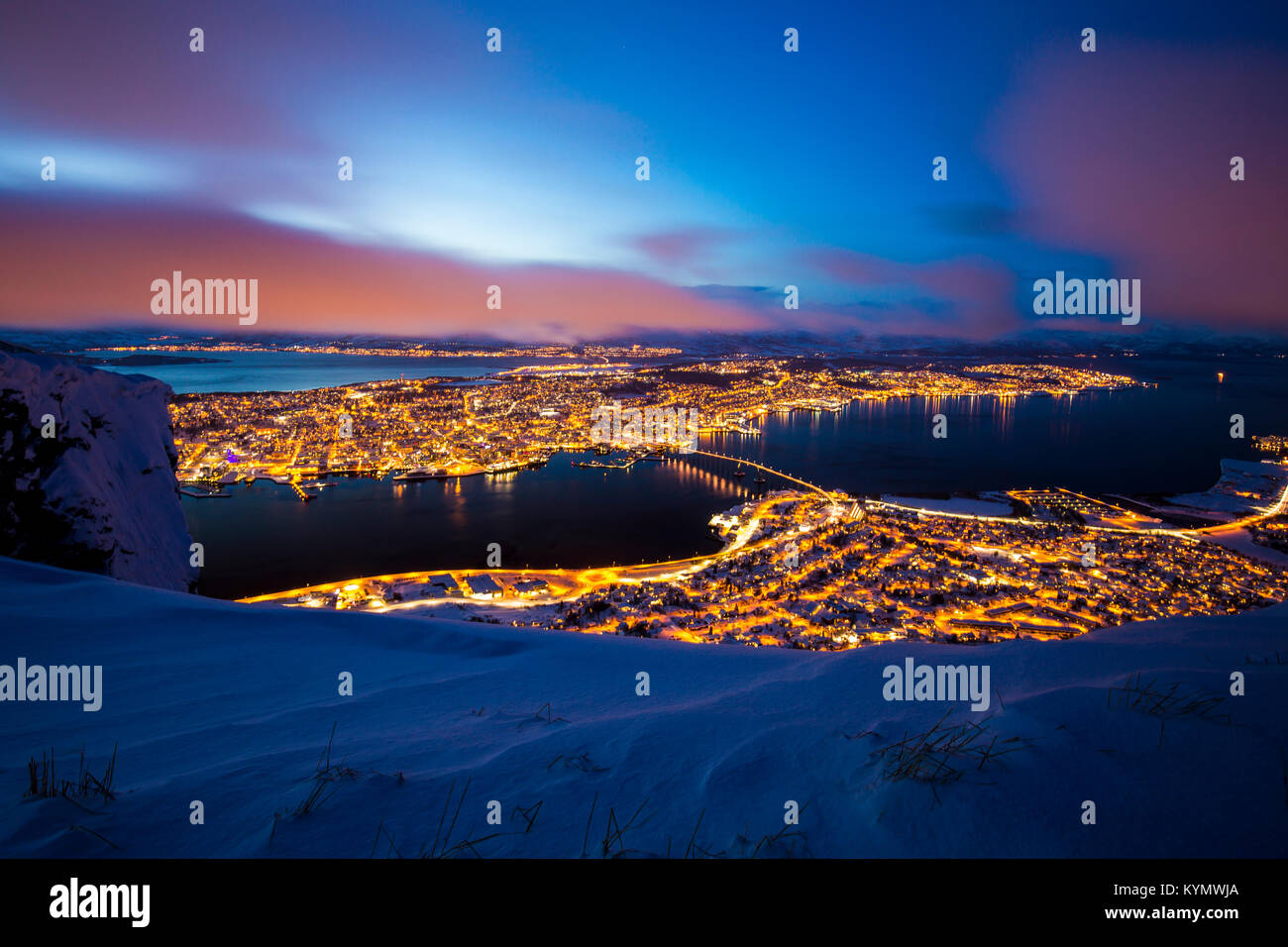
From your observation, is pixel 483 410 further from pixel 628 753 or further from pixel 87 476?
pixel 628 753

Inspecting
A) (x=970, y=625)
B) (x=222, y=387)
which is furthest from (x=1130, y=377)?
(x=222, y=387)

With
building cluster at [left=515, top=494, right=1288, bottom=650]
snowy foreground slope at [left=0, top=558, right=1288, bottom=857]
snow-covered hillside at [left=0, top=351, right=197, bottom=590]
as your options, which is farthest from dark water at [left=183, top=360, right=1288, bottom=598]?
snowy foreground slope at [left=0, top=558, right=1288, bottom=857]

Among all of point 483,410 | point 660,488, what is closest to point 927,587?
point 660,488


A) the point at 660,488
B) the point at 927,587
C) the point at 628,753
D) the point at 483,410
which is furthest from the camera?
the point at 483,410

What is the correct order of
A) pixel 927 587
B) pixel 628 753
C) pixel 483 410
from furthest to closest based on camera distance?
pixel 483 410 < pixel 927 587 < pixel 628 753

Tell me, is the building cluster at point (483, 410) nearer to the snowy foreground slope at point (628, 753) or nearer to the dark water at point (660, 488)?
the dark water at point (660, 488)

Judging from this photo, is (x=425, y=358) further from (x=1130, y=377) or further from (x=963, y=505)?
(x=1130, y=377)

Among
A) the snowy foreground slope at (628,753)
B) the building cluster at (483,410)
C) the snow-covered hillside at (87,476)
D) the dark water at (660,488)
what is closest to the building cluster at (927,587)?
the dark water at (660,488)

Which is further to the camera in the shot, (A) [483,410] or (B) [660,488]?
(A) [483,410]
